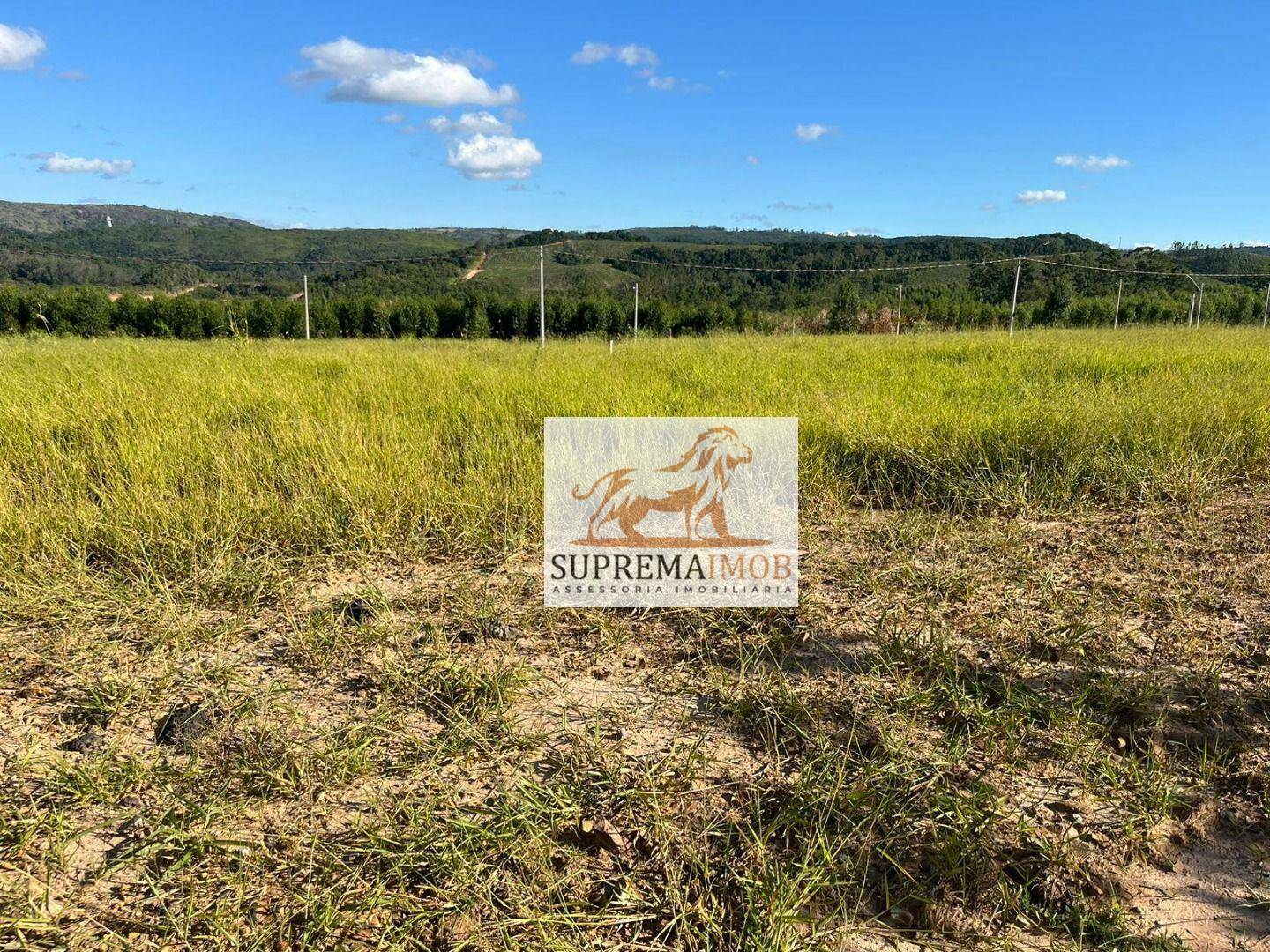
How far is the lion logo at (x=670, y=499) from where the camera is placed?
3305mm

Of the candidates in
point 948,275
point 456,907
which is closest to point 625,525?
point 456,907

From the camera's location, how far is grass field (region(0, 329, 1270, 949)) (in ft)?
4.66

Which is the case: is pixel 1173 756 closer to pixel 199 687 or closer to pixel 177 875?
pixel 177 875

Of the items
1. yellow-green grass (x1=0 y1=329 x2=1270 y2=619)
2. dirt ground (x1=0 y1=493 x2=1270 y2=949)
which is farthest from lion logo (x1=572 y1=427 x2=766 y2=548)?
dirt ground (x1=0 y1=493 x2=1270 y2=949)

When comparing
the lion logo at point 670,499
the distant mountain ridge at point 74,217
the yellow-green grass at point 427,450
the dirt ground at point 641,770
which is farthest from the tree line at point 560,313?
the distant mountain ridge at point 74,217

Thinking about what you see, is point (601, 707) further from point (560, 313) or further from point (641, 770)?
point (560, 313)

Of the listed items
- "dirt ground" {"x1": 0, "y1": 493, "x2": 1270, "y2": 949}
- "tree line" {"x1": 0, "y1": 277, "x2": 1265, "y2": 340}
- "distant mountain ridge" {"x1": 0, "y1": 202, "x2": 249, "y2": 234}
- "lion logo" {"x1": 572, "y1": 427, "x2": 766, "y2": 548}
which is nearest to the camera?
"dirt ground" {"x1": 0, "y1": 493, "x2": 1270, "y2": 949}

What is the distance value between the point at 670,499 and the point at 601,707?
65.0 inches

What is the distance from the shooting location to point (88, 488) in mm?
3549

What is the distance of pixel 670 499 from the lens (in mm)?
3562

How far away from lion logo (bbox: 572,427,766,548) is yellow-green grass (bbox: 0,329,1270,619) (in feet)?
1.13

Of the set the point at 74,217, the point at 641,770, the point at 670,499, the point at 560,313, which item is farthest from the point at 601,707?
the point at 74,217

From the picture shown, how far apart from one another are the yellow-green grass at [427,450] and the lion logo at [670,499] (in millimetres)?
344

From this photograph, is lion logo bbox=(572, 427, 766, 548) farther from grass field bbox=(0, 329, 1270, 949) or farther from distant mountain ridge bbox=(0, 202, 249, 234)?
distant mountain ridge bbox=(0, 202, 249, 234)
